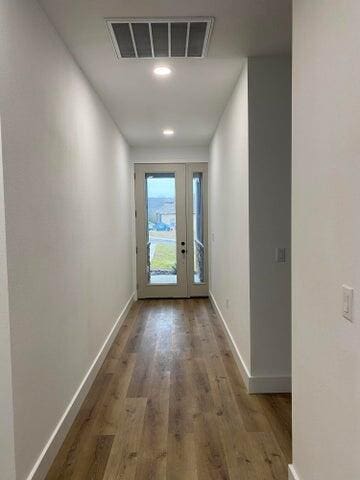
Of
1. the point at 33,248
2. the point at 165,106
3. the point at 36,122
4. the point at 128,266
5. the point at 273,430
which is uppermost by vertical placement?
the point at 165,106

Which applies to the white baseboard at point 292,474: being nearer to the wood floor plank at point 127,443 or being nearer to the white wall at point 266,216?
the wood floor plank at point 127,443

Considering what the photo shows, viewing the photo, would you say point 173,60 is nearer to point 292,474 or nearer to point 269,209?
point 269,209

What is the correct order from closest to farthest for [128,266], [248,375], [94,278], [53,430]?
[53,430] < [248,375] < [94,278] < [128,266]

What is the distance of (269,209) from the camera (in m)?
3.02

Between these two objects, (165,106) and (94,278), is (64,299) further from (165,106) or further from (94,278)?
(165,106)

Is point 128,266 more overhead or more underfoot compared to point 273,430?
more overhead

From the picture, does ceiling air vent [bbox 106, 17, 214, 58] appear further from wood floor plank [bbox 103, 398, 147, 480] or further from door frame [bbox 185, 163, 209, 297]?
door frame [bbox 185, 163, 209, 297]

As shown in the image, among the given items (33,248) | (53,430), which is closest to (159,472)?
(53,430)

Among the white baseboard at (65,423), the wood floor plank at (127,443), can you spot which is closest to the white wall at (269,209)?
the wood floor plank at (127,443)

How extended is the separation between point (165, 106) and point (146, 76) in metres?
0.92
